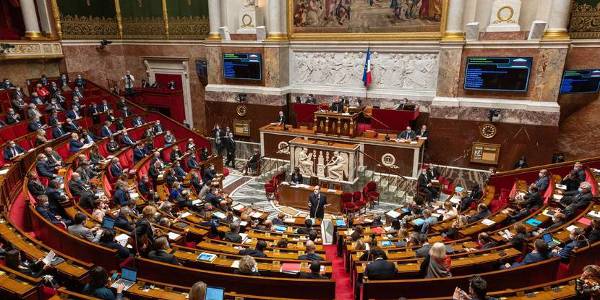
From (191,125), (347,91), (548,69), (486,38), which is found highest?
(486,38)

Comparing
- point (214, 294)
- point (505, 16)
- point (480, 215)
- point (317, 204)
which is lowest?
point (317, 204)

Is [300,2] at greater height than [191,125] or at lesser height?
greater

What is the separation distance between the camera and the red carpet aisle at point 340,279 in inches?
246

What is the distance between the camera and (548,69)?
12.2 m

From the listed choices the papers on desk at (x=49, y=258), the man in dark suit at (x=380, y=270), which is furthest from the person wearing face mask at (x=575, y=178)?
the papers on desk at (x=49, y=258)

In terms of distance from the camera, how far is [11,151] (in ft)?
32.7

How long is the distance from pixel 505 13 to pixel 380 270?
37.3ft

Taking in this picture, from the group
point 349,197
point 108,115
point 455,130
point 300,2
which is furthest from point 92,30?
point 455,130

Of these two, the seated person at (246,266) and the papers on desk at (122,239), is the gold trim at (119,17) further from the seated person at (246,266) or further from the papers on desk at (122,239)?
the seated person at (246,266)

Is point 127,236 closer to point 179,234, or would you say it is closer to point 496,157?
point 179,234

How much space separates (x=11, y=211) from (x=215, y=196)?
430 centimetres

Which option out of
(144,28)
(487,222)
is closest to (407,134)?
(487,222)

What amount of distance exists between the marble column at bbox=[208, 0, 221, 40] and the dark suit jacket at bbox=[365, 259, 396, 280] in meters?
14.1

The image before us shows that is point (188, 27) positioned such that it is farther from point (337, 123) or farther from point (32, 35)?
point (337, 123)
